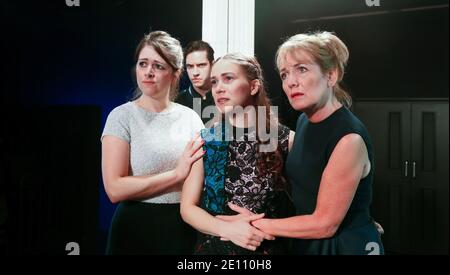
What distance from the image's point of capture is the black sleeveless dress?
1.66 metres

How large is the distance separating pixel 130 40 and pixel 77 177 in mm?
621

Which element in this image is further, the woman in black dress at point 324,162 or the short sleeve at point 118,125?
the short sleeve at point 118,125

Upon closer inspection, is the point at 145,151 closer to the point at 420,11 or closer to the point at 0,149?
the point at 0,149

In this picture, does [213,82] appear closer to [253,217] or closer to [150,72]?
[150,72]

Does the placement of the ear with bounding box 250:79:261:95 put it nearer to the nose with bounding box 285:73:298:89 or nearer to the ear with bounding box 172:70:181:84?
the nose with bounding box 285:73:298:89

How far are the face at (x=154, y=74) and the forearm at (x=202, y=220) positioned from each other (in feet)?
1.57

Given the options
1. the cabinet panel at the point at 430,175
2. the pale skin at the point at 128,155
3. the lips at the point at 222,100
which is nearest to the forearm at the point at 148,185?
the pale skin at the point at 128,155

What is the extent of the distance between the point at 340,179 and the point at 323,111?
27 cm

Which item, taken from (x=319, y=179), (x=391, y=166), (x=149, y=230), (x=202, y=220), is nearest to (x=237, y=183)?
(x=202, y=220)

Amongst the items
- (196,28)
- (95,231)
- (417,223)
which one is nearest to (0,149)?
(95,231)

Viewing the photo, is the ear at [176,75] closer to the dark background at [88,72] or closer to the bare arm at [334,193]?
the dark background at [88,72]

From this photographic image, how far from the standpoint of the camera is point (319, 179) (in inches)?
65.6

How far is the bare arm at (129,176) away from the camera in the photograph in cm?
Result: 175

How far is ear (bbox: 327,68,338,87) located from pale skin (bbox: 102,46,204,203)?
57 centimetres
